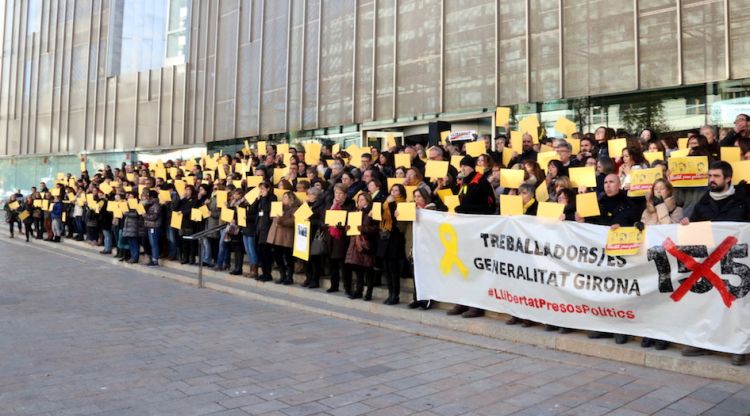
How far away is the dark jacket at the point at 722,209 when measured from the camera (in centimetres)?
594

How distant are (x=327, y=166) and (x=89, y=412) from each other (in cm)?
890

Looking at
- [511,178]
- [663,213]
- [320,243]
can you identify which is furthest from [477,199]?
[320,243]

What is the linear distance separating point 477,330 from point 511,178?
236 cm

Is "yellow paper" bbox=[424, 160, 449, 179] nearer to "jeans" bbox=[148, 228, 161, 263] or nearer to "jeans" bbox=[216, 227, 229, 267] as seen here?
"jeans" bbox=[216, 227, 229, 267]

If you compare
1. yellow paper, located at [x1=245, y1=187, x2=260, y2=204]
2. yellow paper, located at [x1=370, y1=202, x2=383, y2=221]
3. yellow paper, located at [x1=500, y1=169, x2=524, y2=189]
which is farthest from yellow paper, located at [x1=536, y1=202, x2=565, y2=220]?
yellow paper, located at [x1=245, y1=187, x2=260, y2=204]

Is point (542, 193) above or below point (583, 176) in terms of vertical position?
below

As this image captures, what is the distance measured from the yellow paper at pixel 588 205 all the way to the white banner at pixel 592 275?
22 centimetres

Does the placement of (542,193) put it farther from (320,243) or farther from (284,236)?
(284,236)

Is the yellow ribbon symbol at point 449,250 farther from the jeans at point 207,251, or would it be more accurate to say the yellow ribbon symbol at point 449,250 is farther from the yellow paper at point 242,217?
the jeans at point 207,251

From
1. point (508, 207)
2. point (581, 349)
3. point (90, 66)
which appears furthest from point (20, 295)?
point (90, 66)

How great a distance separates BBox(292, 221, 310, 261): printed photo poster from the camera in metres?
10.2

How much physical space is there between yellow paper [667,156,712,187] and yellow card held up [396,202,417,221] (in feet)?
11.4

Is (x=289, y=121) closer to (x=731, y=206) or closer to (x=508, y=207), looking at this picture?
(x=508, y=207)

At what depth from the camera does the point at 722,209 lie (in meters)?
6.04
